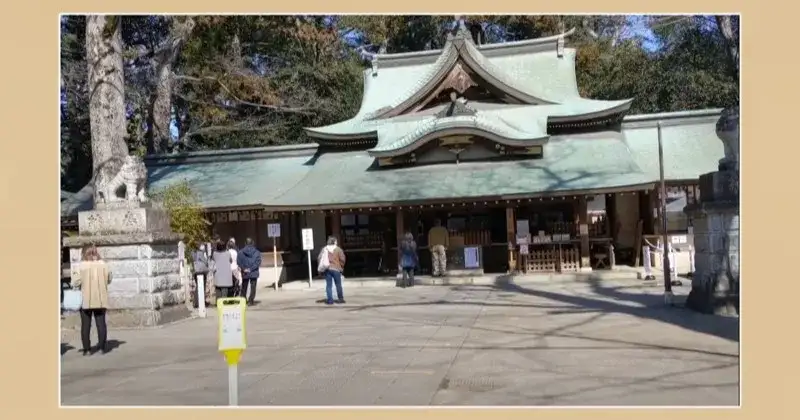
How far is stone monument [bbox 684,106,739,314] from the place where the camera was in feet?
36.0

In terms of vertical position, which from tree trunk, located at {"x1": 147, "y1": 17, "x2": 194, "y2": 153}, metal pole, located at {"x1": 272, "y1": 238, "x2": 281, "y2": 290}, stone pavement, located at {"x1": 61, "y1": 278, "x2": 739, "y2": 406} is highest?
tree trunk, located at {"x1": 147, "y1": 17, "x2": 194, "y2": 153}

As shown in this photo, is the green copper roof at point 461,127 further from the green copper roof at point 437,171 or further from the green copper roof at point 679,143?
the green copper roof at point 679,143

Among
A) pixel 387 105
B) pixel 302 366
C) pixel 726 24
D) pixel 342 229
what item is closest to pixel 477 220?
pixel 342 229

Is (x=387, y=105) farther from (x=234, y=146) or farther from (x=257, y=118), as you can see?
(x=234, y=146)

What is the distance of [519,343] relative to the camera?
9.48 metres

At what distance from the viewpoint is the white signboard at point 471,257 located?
2083 centimetres

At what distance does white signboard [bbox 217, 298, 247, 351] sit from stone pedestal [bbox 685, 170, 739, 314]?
8125 mm

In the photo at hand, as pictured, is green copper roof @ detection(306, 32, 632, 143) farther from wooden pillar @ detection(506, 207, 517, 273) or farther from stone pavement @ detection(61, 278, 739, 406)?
stone pavement @ detection(61, 278, 739, 406)

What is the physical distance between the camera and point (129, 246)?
12.2 m

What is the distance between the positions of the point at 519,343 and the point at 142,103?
2245 centimetres

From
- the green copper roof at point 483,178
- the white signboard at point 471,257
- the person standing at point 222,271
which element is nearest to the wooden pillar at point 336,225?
the green copper roof at point 483,178

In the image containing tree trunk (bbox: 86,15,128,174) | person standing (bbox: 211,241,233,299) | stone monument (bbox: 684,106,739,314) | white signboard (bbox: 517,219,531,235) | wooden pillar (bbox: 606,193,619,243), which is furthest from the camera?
wooden pillar (bbox: 606,193,619,243)

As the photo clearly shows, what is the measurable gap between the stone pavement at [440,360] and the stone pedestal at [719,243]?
0.41 meters

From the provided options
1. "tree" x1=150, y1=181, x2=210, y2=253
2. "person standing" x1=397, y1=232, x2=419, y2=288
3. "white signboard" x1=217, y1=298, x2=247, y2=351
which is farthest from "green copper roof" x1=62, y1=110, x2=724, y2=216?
"white signboard" x1=217, y1=298, x2=247, y2=351
